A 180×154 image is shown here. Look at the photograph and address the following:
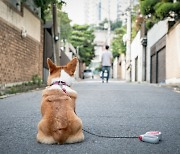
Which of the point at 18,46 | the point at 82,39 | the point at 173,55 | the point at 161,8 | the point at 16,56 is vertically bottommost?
the point at 16,56

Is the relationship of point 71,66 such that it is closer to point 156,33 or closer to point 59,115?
point 59,115

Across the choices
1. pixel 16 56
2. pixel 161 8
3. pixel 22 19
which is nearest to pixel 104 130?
pixel 16 56

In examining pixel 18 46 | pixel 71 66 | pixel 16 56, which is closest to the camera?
pixel 71 66

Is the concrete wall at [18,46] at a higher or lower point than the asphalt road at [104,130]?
higher

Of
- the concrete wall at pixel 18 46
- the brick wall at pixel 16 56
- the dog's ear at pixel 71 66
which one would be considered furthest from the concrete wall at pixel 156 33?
the dog's ear at pixel 71 66

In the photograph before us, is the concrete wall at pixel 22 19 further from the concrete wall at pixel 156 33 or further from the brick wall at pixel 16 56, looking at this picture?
the concrete wall at pixel 156 33

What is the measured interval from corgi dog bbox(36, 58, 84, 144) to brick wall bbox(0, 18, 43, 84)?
7494 millimetres

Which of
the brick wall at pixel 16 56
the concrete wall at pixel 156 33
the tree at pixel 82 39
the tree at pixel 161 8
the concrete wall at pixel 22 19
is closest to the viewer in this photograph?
the brick wall at pixel 16 56

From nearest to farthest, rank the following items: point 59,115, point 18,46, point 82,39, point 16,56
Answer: point 59,115, point 16,56, point 18,46, point 82,39

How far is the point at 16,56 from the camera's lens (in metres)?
12.6

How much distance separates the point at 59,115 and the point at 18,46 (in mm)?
10091

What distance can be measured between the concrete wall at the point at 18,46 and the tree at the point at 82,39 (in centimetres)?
3836

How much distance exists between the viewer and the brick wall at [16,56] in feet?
35.8

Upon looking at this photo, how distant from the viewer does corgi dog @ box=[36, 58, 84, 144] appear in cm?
320
